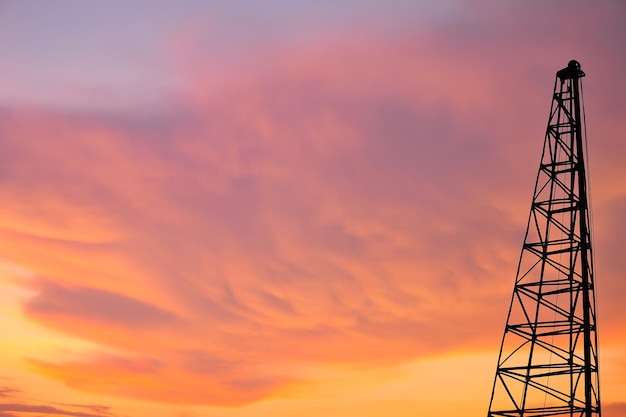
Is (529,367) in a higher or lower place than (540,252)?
lower

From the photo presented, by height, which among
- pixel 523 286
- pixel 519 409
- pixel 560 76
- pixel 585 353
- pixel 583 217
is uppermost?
pixel 560 76

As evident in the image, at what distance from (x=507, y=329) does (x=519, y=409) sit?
16.0 feet

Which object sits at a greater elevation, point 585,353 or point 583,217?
point 583,217

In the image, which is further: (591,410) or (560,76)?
(560,76)

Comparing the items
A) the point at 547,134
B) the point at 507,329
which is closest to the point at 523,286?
the point at 507,329

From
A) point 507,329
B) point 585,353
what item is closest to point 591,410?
point 585,353

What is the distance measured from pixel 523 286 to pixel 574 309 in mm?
3348

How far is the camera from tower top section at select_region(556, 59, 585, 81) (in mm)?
53625

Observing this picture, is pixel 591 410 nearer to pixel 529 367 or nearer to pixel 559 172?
pixel 529 367

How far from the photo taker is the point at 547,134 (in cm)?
5412

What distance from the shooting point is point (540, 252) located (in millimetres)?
52750

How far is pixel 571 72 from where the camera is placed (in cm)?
5369

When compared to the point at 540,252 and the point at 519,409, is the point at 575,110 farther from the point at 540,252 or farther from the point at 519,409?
the point at 519,409

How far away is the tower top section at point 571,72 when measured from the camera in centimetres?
5362
